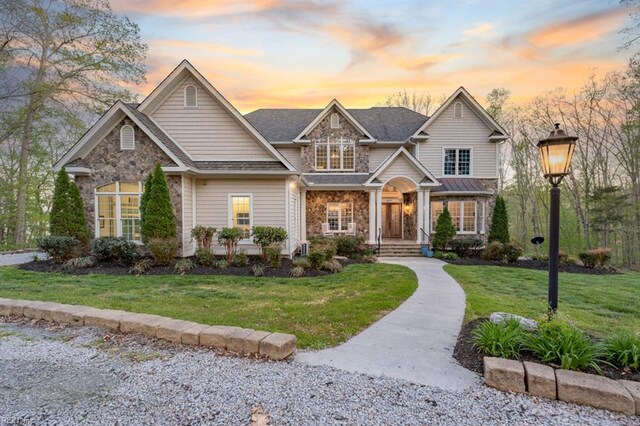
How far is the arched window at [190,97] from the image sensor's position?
11719 millimetres

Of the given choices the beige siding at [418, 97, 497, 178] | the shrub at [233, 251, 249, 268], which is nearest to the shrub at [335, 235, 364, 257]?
the shrub at [233, 251, 249, 268]

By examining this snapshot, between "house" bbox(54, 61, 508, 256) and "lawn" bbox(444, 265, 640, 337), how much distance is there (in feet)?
18.9

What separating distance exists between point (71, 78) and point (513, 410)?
23049mm

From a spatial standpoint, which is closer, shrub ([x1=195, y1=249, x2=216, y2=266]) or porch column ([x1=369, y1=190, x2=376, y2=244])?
shrub ([x1=195, y1=249, x2=216, y2=266])

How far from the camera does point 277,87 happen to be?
17.2m

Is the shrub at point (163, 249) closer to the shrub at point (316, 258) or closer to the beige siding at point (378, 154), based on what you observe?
the shrub at point (316, 258)

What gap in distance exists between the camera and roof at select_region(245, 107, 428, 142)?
1706cm

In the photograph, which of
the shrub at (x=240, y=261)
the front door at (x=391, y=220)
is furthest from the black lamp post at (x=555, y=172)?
the front door at (x=391, y=220)

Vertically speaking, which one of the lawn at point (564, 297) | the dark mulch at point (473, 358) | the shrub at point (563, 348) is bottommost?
the lawn at point (564, 297)

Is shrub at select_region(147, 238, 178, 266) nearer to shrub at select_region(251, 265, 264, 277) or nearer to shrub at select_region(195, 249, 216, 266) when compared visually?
shrub at select_region(195, 249, 216, 266)

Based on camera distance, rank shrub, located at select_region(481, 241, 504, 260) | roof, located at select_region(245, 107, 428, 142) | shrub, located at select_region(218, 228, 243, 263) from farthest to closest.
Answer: roof, located at select_region(245, 107, 428, 142), shrub, located at select_region(481, 241, 504, 260), shrub, located at select_region(218, 228, 243, 263)

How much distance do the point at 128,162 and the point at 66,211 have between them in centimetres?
248

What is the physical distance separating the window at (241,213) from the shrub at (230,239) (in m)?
0.99

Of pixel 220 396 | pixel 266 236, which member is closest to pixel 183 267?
pixel 266 236
